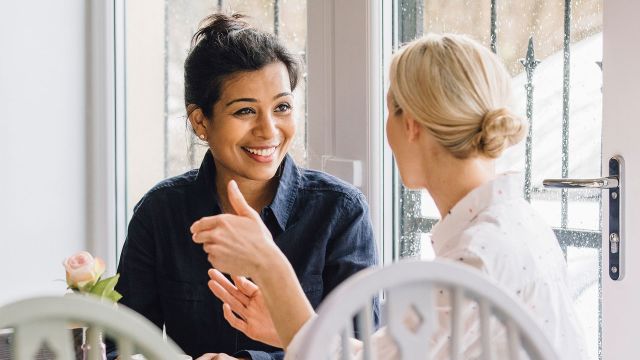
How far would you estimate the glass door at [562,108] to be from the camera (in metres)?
1.73

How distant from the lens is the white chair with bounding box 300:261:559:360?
2.47ft

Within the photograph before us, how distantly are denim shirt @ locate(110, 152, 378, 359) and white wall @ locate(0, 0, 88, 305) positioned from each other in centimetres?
98

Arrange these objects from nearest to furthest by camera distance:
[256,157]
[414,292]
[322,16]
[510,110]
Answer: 1. [414,292]
2. [510,110]
3. [256,157]
4. [322,16]

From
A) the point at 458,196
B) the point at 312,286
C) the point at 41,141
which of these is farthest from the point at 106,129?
the point at 458,196

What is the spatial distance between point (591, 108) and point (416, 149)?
1.93 ft

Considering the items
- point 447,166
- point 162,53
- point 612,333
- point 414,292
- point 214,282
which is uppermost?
point 162,53

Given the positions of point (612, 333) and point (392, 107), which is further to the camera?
point (612, 333)

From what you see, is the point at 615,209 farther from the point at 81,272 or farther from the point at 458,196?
the point at 81,272

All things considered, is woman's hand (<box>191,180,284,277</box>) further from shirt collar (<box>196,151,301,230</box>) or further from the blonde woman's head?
shirt collar (<box>196,151,301,230</box>)

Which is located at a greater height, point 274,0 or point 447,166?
point 274,0

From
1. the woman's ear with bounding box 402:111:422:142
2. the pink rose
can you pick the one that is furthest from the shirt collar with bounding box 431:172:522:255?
the pink rose

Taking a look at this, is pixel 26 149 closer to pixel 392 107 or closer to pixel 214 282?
pixel 214 282

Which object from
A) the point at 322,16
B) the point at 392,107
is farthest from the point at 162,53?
the point at 392,107

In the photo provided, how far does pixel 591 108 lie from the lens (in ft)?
5.66
